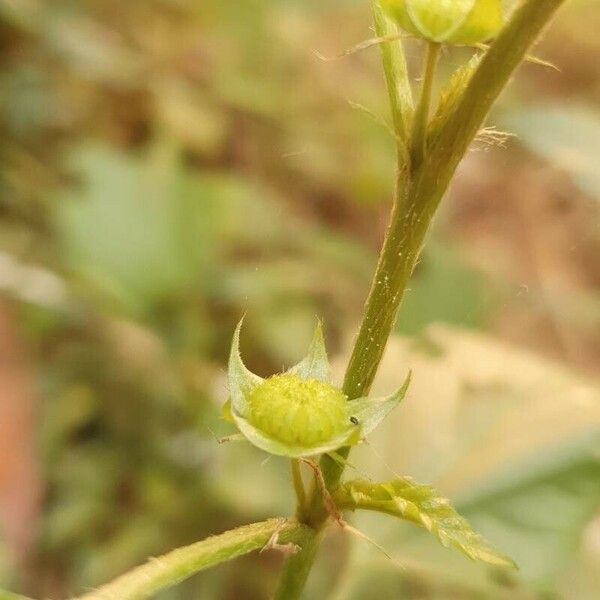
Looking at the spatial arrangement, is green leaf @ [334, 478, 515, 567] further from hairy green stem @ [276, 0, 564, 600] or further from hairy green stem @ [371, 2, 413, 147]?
hairy green stem @ [371, 2, 413, 147]

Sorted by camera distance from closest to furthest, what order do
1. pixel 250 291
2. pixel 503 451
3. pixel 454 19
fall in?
pixel 454 19 → pixel 503 451 → pixel 250 291

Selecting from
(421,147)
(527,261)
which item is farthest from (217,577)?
(527,261)

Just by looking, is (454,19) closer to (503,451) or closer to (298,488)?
(298,488)

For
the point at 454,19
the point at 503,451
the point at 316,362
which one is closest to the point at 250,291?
the point at 503,451

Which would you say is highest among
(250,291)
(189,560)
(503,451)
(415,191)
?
(415,191)

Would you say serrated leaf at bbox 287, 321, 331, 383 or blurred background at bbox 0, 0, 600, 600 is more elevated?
serrated leaf at bbox 287, 321, 331, 383

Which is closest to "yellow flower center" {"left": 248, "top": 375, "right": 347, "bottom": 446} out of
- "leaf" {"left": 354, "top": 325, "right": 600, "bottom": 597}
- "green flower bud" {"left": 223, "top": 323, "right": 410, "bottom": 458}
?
"green flower bud" {"left": 223, "top": 323, "right": 410, "bottom": 458}

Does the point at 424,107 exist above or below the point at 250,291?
above
